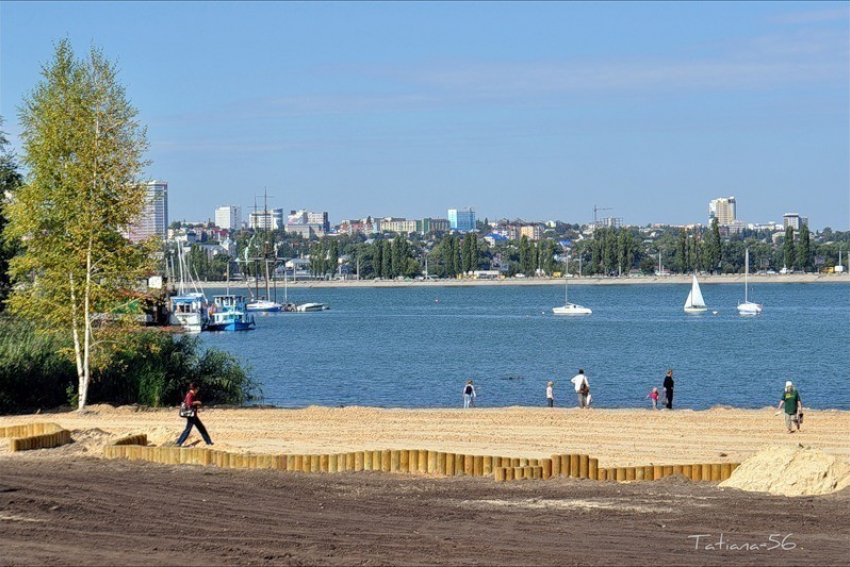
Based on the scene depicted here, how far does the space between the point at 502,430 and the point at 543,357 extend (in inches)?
1920

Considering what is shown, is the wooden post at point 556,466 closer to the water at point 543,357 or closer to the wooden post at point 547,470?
the wooden post at point 547,470

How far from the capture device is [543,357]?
82.2 meters

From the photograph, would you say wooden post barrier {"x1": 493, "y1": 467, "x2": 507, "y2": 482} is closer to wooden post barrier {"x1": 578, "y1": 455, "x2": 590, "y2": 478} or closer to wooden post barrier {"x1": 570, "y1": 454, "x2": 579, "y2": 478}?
wooden post barrier {"x1": 570, "y1": 454, "x2": 579, "y2": 478}

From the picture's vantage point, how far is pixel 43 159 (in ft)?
120

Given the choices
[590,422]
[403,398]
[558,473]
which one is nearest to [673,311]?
[403,398]

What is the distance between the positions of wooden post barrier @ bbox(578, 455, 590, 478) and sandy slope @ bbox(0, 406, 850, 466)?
238cm

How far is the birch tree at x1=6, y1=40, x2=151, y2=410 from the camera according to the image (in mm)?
36656

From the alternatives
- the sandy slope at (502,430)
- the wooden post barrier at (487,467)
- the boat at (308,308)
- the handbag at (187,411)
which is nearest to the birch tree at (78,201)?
the sandy slope at (502,430)

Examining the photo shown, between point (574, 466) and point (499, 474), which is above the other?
point (574, 466)

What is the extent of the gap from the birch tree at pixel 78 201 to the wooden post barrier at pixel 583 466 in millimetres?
17529

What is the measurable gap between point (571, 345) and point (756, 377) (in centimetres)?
2959
